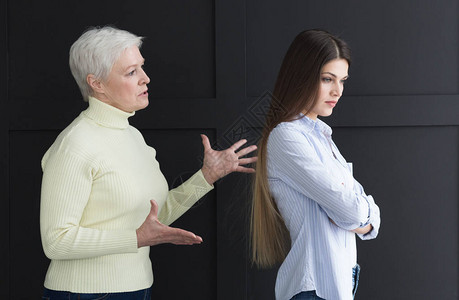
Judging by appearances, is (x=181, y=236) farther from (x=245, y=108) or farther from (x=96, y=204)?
(x=245, y=108)

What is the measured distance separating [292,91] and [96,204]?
73 cm

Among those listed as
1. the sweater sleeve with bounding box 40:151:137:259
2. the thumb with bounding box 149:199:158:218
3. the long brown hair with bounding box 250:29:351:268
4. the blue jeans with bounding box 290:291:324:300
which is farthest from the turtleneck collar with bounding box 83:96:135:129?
the blue jeans with bounding box 290:291:324:300

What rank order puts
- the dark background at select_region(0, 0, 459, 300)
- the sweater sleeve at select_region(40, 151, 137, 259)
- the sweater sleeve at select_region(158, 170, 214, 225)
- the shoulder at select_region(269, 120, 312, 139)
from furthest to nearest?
1. the dark background at select_region(0, 0, 459, 300)
2. the sweater sleeve at select_region(158, 170, 214, 225)
3. the shoulder at select_region(269, 120, 312, 139)
4. the sweater sleeve at select_region(40, 151, 137, 259)

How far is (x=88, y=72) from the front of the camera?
65.2 inches

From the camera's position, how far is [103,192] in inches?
62.3

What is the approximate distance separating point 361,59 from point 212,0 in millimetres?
702

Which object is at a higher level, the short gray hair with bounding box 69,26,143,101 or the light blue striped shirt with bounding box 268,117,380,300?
the short gray hair with bounding box 69,26,143,101

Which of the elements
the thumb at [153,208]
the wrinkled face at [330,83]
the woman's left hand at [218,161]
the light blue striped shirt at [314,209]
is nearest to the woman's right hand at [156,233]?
the thumb at [153,208]

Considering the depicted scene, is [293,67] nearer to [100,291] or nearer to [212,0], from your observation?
[212,0]

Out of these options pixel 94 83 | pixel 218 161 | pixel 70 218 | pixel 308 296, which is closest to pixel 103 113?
pixel 94 83

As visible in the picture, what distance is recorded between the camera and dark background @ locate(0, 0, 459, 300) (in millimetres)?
2189

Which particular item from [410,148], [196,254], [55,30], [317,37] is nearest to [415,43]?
[410,148]

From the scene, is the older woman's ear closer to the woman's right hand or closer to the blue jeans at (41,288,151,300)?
the woman's right hand

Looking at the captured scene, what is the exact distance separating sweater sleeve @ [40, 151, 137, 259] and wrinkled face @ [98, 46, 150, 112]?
0.26 meters
